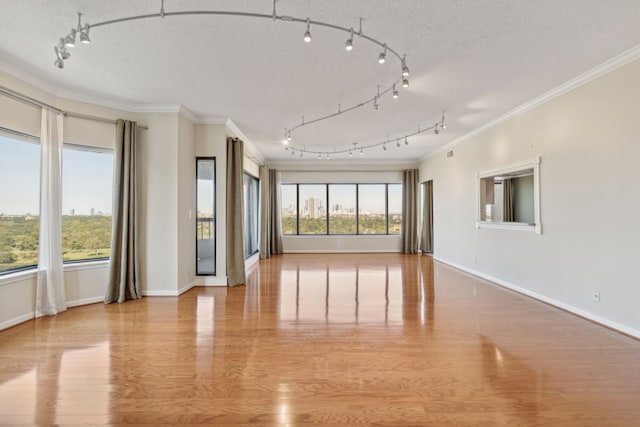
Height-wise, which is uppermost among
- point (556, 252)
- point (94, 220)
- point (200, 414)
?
point (94, 220)

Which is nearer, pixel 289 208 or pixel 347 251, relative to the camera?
pixel 347 251

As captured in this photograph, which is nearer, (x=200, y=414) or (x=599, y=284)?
(x=200, y=414)

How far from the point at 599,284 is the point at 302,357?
3.48 meters

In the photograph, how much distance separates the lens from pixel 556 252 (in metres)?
4.24

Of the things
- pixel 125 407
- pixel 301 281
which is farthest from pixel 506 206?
pixel 125 407

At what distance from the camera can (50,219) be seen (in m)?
3.91

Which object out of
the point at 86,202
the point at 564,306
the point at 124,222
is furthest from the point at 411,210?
the point at 86,202

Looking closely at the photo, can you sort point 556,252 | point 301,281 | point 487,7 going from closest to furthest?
point 487,7 < point 556,252 < point 301,281

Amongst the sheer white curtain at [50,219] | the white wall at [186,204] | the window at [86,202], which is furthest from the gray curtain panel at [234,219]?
the sheer white curtain at [50,219]

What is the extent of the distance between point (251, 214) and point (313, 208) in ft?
7.29

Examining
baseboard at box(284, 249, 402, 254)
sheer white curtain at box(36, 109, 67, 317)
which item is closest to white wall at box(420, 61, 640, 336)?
baseboard at box(284, 249, 402, 254)

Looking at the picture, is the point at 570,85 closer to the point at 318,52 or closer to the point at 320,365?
the point at 318,52

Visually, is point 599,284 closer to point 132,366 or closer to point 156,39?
point 132,366

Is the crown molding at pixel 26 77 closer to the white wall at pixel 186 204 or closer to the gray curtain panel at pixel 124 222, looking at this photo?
the gray curtain panel at pixel 124 222
